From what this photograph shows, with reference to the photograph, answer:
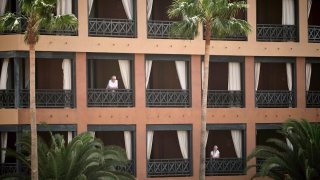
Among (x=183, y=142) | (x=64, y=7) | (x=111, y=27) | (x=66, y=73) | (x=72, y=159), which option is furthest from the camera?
(x=183, y=142)

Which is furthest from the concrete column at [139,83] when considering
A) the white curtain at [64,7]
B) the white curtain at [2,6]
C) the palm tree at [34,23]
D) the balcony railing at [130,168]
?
the palm tree at [34,23]

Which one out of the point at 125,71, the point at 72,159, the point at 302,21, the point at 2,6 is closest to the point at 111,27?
the point at 125,71

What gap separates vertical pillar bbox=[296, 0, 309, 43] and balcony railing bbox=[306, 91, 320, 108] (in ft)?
9.17

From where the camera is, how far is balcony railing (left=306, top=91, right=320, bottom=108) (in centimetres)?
4200

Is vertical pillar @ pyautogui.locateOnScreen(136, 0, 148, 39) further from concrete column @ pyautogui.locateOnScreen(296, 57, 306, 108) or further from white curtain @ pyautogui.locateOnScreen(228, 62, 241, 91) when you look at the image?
concrete column @ pyautogui.locateOnScreen(296, 57, 306, 108)

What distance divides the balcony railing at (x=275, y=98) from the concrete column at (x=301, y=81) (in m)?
0.36

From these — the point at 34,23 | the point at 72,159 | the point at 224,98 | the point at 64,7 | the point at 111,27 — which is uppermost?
the point at 64,7

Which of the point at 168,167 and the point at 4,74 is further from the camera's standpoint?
the point at 168,167

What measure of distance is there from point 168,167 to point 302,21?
10.4 metres

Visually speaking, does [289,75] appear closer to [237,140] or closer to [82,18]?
[237,140]

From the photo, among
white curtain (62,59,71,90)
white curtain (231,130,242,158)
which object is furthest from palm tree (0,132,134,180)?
white curtain (231,130,242,158)

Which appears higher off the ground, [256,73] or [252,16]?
[252,16]

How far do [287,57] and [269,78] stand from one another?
221cm

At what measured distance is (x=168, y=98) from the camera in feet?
130
